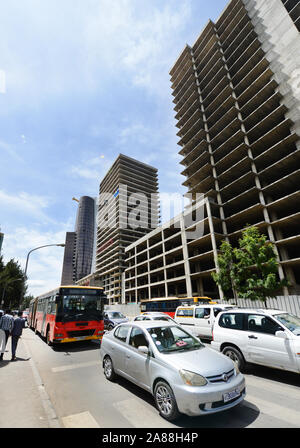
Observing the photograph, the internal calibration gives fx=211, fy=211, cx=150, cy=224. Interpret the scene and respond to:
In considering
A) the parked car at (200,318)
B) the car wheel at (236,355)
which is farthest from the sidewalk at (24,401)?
the parked car at (200,318)

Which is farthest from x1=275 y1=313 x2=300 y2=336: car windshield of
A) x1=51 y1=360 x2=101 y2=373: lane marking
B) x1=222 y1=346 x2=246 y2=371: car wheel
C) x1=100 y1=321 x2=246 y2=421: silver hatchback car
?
x1=51 y1=360 x2=101 y2=373: lane marking

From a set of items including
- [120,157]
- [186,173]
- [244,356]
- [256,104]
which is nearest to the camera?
[244,356]

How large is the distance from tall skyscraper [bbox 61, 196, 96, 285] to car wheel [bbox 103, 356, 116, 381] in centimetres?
13219

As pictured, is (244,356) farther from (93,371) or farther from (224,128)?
(224,128)

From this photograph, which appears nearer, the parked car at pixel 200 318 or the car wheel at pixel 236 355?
the car wheel at pixel 236 355

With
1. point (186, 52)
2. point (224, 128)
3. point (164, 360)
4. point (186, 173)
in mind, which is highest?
point (186, 52)

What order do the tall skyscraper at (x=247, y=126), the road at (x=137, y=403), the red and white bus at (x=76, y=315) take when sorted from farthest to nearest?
the tall skyscraper at (x=247, y=126) → the red and white bus at (x=76, y=315) → the road at (x=137, y=403)

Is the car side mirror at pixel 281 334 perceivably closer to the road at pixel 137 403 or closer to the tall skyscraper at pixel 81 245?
the road at pixel 137 403

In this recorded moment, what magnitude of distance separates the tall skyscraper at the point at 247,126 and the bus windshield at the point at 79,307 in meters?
24.9

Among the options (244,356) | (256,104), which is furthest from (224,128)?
(244,356)

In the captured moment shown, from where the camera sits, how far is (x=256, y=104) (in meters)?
35.6

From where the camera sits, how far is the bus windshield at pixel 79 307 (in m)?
9.69

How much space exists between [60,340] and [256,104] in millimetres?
42575

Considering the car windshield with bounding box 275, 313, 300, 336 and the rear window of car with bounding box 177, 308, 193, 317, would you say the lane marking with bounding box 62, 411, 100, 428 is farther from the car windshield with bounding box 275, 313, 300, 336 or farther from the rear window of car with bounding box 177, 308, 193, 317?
the rear window of car with bounding box 177, 308, 193, 317
